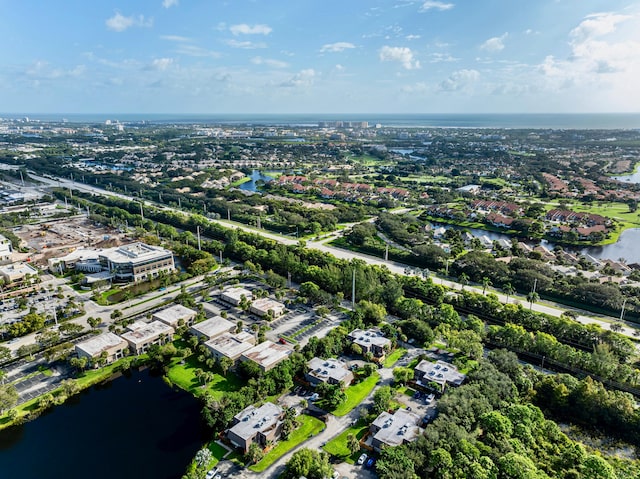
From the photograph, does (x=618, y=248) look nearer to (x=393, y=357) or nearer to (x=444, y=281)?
(x=444, y=281)

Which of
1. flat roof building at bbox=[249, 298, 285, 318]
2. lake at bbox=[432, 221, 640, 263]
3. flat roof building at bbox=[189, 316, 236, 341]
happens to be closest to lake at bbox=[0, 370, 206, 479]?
flat roof building at bbox=[189, 316, 236, 341]

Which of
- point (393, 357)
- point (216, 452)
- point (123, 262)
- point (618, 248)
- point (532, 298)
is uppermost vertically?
point (123, 262)

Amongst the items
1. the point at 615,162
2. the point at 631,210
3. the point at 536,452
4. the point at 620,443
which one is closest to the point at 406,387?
the point at 536,452

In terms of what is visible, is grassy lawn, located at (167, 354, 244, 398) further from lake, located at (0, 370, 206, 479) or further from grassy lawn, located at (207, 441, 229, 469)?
grassy lawn, located at (207, 441, 229, 469)

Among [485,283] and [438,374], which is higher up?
[485,283]

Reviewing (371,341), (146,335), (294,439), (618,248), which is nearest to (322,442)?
(294,439)
